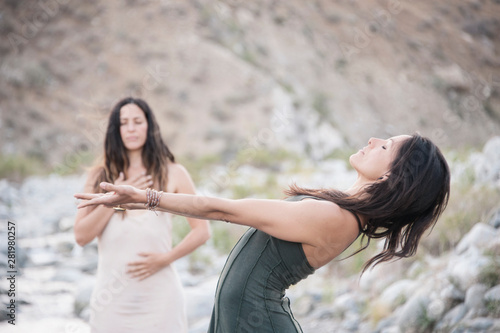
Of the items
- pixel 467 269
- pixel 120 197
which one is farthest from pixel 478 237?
pixel 120 197

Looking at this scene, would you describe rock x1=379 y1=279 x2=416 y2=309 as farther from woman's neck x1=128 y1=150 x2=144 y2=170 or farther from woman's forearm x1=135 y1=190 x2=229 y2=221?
woman's forearm x1=135 y1=190 x2=229 y2=221

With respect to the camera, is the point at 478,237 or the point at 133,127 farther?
the point at 478,237

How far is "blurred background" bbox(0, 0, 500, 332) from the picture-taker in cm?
1402

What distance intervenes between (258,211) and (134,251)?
A: 4.57 ft

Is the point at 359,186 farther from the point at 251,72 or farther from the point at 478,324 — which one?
the point at 251,72

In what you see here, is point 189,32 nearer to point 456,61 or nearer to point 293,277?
point 456,61

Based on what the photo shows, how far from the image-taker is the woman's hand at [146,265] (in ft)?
9.53

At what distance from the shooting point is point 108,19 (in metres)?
22.7

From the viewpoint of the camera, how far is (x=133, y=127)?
317cm

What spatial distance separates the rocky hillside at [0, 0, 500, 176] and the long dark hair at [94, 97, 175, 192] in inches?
520

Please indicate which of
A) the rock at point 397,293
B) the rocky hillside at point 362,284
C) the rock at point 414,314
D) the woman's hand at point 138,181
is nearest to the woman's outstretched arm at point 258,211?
the woman's hand at point 138,181

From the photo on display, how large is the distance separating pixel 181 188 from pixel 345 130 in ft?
62.6

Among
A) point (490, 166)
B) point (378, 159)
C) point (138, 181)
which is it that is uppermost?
point (138, 181)

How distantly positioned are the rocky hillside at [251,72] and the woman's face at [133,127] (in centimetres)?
1325
